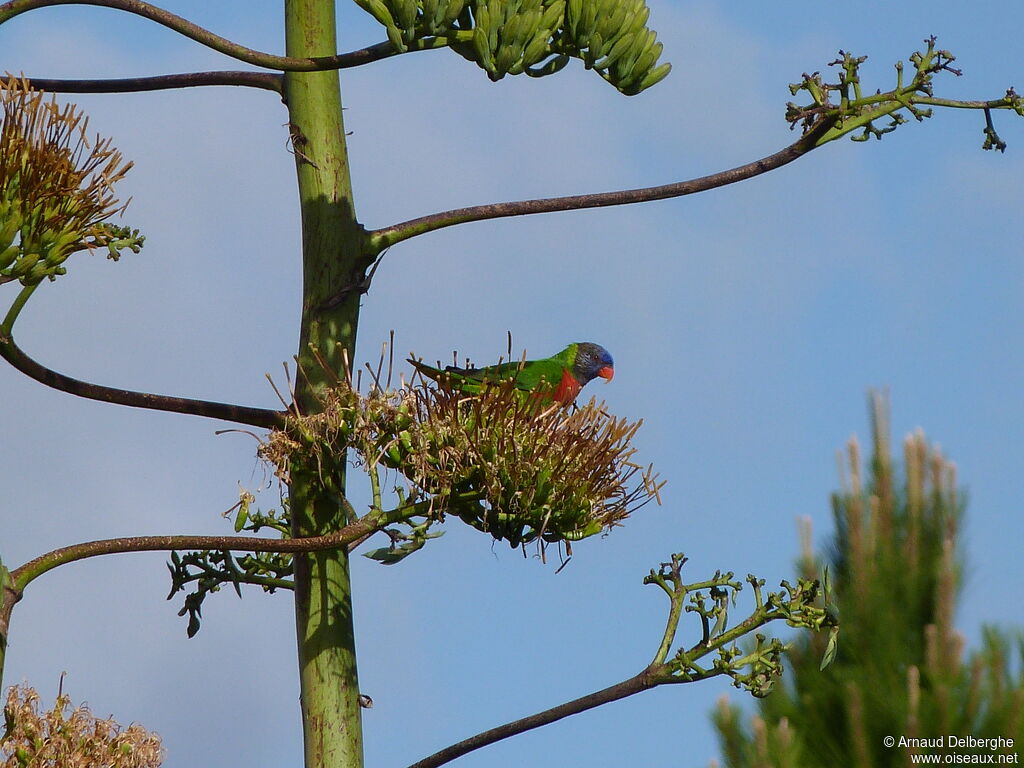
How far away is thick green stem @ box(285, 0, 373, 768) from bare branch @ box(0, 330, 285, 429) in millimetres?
154

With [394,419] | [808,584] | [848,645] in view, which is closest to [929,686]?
[848,645]

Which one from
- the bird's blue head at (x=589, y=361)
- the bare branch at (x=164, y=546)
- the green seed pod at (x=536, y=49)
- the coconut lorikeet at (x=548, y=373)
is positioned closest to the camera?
the bare branch at (x=164, y=546)

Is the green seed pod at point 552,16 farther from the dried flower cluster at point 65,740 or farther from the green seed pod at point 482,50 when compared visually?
the dried flower cluster at point 65,740

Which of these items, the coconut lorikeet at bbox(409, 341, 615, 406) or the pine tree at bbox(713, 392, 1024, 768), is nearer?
the coconut lorikeet at bbox(409, 341, 615, 406)

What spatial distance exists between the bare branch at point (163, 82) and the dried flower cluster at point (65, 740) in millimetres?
2085

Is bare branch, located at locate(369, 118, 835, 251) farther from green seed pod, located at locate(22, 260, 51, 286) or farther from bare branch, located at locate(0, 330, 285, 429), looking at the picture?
green seed pod, located at locate(22, 260, 51, 286)

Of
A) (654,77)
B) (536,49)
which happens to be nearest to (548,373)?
(654,77)

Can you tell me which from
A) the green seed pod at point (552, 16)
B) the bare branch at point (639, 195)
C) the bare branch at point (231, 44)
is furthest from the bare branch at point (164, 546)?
the green seed pod at point (552, 16)

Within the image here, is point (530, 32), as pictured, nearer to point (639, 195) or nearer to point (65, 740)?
point (639, 195)

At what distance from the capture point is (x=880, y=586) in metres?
9.07

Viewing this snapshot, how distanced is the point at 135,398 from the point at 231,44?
113 cm

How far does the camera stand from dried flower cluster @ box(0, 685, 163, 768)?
3785 mm

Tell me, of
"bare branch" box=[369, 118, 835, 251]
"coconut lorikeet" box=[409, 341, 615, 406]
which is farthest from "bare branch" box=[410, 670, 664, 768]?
"bare branch" box=[369, 118, 835, 251]

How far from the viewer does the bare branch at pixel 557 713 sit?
358cm
